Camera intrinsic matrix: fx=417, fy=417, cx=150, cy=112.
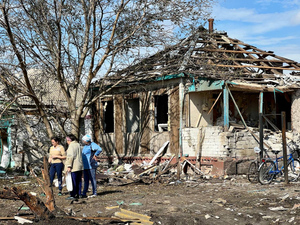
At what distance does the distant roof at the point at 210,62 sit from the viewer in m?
14.8

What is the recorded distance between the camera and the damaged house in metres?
14.2

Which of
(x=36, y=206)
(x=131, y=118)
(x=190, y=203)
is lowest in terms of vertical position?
(x=190, y=203)

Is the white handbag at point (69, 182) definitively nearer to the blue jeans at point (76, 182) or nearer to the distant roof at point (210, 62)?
the blue jeans at point (76, 182)

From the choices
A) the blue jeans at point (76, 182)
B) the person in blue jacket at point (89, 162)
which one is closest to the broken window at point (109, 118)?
the person in blue jacket at point (89, 162)

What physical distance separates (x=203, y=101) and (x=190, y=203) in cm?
676

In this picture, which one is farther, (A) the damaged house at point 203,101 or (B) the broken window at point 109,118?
(B) the broken window at point 109,118

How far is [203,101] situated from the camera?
15453 mm

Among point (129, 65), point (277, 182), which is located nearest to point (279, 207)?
point (277, 182)

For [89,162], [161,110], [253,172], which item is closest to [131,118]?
[161,110]

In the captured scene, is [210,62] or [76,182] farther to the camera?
[210,62]

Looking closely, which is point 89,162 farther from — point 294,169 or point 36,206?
point 294,169

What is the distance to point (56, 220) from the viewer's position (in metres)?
6.80

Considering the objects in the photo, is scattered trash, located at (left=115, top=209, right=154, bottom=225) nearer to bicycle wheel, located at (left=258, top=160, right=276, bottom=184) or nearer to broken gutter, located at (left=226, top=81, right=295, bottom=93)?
bicycle wheel, located at (left=258, top=160, right=276, bottom=184)

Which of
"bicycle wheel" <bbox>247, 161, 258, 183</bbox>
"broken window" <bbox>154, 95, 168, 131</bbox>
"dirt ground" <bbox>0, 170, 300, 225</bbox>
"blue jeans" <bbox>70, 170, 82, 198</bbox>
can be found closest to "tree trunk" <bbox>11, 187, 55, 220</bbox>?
"dirt ground" <bbox>0, 170, 300, 225</bbox>
